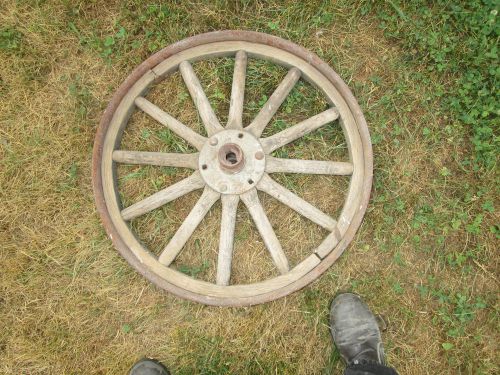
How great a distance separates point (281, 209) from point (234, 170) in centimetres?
48

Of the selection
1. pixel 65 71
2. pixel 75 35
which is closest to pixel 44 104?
pixel 65 71

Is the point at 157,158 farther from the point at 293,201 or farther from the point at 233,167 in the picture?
the point at 293,201

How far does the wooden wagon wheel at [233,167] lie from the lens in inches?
91.8

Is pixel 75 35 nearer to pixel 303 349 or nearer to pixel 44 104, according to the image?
pixel 44 104

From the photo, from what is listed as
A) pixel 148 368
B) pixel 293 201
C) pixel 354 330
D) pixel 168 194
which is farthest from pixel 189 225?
pixel 354 330

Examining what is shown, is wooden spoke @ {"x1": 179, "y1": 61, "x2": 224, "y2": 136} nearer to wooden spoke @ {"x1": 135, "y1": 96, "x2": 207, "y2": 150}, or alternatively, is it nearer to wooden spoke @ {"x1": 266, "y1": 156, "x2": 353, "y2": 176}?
wooden spoke @ {"x1": 135, "y1": 96, "x2": 207, "y2": 150}

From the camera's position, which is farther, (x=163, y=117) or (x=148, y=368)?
(x=148, y=368)

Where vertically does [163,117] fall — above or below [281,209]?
above

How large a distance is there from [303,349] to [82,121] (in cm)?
193

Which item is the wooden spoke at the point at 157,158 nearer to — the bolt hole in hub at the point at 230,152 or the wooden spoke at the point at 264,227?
the bolt hole in hub at the point at 230,152

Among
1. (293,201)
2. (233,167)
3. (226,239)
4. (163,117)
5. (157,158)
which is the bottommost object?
(226,239)

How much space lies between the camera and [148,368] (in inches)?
101

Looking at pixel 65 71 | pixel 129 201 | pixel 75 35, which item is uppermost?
pixel 75 35

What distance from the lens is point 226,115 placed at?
2.66 meters
